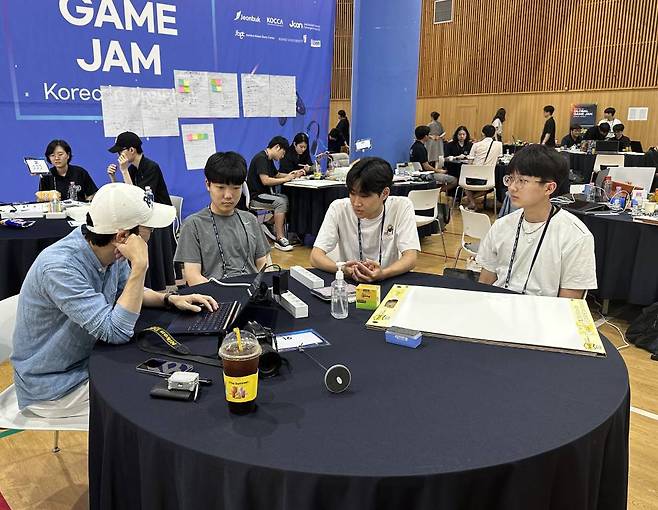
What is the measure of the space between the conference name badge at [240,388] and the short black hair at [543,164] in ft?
5.56

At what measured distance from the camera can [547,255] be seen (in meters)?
2.51

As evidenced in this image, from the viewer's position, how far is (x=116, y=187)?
176cm

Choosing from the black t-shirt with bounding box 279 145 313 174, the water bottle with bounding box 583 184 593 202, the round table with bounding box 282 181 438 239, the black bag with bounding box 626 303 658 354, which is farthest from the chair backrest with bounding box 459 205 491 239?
the black t-shirt with bounding box 279 145 313 174

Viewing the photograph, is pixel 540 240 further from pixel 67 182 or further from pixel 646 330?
pixel 67 182

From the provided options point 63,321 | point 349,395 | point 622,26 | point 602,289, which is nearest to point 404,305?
point 349,395

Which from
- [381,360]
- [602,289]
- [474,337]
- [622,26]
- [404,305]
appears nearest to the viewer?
[381,360]

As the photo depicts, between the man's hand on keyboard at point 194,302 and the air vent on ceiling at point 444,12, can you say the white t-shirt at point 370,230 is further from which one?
the air vent on ceiling at point 444,12

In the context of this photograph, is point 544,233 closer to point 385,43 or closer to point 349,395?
point 349,395

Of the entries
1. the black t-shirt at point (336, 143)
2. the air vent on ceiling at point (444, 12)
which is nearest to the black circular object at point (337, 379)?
the black t-shirt at point (336, 143)

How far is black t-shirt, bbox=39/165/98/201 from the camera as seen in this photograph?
499cm

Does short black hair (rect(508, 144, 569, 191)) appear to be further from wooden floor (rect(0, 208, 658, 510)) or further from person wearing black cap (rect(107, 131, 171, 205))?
person wearing black cap (rect(107, 131, 171, 205))

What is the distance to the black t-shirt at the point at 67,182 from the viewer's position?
197 inches

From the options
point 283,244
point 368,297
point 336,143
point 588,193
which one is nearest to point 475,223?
point 588,193

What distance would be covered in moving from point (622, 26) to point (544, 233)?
11.9m
